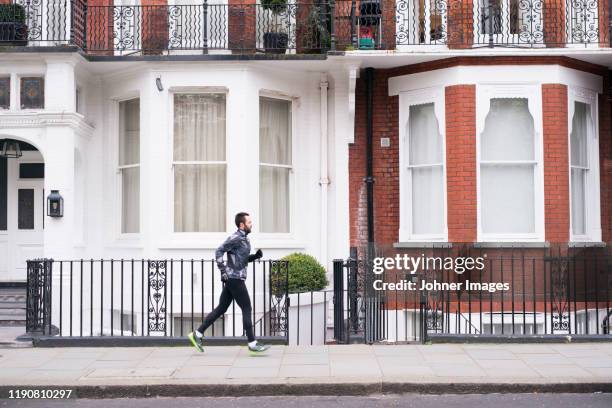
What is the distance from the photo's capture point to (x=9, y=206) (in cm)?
1452

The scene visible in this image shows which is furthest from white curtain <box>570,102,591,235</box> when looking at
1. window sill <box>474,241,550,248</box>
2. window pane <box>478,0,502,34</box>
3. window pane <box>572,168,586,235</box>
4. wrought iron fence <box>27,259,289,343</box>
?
wrought iron fence <box>27,259,289,343</box>

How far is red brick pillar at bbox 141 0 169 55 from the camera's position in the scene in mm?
13336

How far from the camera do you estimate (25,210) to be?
14570 mm

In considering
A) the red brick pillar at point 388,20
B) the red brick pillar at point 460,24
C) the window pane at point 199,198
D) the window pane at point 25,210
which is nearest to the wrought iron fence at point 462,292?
the window pane at point 199,198

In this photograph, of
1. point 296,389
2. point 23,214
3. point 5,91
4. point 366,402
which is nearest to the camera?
point 366,402

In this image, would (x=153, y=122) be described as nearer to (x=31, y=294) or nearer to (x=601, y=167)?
(x=31, y=294)

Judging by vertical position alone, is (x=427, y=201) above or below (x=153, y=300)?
above

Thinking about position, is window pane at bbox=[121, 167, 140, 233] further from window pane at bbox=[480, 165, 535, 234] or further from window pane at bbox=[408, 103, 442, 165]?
window pane at bbox=[480, 165, 535, 234]

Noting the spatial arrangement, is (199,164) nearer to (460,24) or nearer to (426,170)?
(426,170)

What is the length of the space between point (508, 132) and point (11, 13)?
8336 millimetres

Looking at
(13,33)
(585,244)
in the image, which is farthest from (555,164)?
(13,33)

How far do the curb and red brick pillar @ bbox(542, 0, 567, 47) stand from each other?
674 cm

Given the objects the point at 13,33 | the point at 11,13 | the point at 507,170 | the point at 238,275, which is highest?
the point at 11,13

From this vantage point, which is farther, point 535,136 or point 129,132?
point 129,132
